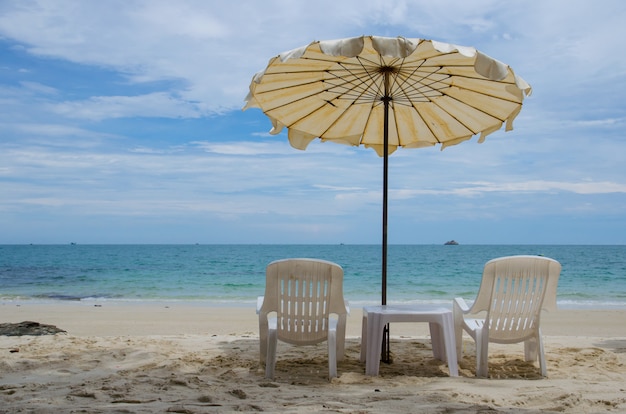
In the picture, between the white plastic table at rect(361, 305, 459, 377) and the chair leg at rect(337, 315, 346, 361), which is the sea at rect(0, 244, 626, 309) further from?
the white plastic table at rect(361, 305, 459, 377)

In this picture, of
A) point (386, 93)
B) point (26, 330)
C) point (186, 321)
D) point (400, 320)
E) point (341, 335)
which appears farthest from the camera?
point (186, 321)

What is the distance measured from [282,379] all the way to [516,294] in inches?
74.4

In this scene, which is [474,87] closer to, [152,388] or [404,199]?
[152,388]

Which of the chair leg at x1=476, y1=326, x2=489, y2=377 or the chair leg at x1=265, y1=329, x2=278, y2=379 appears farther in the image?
the chair leg at x1=476, y1=326, x2=489, y2=377

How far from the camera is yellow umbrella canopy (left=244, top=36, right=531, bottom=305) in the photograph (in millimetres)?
3885

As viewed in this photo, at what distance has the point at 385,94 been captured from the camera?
4816 millimetres

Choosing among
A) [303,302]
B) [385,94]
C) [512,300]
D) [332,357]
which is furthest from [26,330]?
[512,300]

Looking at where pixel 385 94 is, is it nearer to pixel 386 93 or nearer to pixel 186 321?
pixel 386 93

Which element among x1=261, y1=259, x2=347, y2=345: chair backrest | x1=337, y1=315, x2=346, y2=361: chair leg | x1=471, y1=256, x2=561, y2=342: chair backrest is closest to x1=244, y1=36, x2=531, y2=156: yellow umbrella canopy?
x1=471, y1=256, x2=561, y2=342: chair backrest

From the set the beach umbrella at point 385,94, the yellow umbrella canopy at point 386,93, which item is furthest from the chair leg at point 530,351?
the yellow umbrella canopy at point 386,93

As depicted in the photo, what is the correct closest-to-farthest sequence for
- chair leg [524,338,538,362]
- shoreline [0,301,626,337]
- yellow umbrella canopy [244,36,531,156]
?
yellow umbrella canopy [244,36,531,156]
chair leg [524,338,538,362]
shoreline [0,301,626,337]

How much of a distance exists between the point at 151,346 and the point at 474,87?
3.74 m

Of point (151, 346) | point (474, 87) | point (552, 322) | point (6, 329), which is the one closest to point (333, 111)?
point (474, 87)

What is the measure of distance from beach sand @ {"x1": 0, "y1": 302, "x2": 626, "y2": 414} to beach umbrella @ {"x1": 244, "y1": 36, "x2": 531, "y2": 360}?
0.93m
